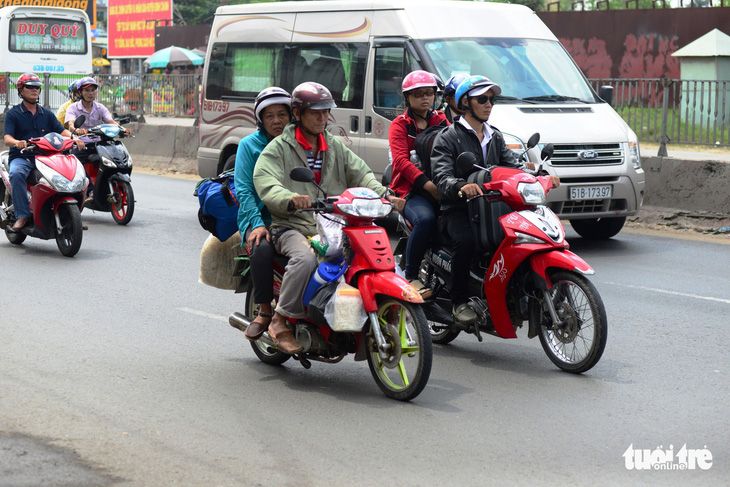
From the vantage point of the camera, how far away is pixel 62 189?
1054 cm

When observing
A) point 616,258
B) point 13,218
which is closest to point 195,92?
point 13,218

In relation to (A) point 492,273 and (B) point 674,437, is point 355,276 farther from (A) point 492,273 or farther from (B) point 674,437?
(B) point 674,437

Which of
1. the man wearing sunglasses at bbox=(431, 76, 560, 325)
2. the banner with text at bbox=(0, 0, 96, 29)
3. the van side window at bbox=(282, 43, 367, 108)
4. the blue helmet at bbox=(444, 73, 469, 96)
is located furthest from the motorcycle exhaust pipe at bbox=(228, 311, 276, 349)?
the banner with text at bbox=(0, 0, 96, 29)

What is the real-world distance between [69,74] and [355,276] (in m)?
26.0

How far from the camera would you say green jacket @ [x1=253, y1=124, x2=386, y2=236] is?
582cm

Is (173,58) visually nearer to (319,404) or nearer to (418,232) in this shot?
(418,232)

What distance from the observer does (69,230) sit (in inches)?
419

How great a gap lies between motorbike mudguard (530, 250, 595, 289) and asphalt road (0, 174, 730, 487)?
2.06ft

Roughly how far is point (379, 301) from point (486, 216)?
1174 mm

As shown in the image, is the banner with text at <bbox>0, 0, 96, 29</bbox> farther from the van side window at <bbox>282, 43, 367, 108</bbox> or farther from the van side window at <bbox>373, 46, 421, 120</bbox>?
the van side window at <bbox>373, 46, 421, 120</bbox>

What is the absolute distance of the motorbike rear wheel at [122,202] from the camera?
12.9 metres

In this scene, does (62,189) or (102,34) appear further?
(102,34)

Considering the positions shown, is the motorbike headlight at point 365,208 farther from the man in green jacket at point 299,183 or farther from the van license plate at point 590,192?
the van license plate at point 590,192

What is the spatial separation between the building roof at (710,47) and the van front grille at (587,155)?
41.8 ft
